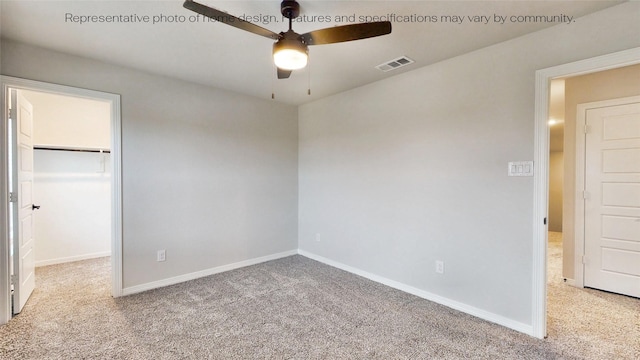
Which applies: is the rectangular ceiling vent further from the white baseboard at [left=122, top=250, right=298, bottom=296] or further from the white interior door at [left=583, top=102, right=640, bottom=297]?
the white baseboard at [left=122, top=250, right=298, bottom=296]

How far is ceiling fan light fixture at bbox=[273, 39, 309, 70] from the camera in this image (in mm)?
1771

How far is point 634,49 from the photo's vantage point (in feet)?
6.24

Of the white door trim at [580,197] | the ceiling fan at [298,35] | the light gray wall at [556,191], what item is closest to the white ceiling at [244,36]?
the ceiling fan at [298,35]

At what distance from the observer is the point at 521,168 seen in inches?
93.6

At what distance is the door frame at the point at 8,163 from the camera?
2461 mm

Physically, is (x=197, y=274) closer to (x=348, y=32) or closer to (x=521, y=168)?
(x=348, y=32)

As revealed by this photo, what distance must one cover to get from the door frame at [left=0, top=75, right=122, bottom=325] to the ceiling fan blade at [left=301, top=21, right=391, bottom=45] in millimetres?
2408

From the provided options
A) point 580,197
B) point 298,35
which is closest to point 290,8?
point 298,35

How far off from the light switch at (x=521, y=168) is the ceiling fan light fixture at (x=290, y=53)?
1.94 meters

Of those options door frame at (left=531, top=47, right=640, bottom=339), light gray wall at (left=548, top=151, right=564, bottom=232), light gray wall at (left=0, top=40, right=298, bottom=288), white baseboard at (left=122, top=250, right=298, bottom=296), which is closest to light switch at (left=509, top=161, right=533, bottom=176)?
door frame at (left=531, top=47, right=640, bottom=339)

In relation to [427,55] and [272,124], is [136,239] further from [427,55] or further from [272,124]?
[427,55]

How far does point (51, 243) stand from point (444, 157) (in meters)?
5.30

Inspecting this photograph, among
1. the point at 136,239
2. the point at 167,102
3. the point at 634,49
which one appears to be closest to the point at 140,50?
the point at 167,102

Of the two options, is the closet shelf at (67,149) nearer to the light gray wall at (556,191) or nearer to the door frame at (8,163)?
the door frame at (8,163)
